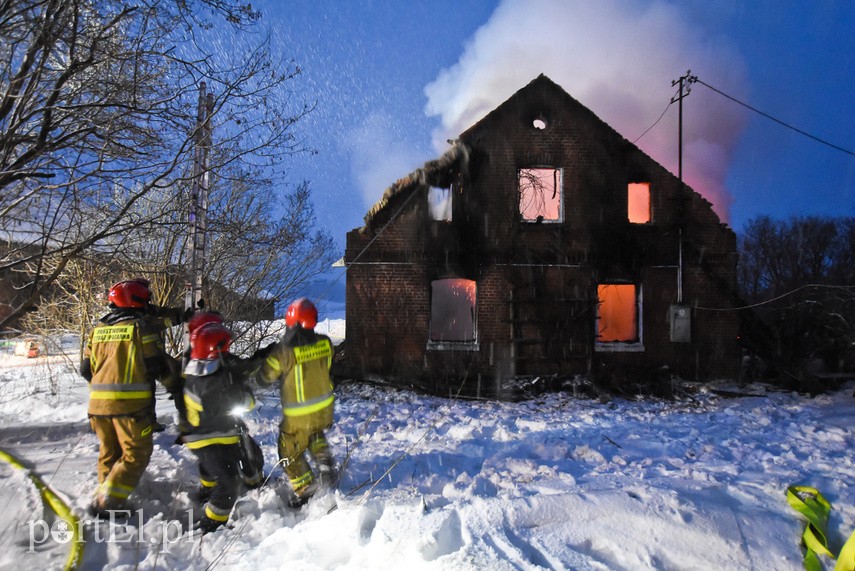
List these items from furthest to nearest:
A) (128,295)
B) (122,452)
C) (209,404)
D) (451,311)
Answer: (451,311) → (128,295) → (122,452) → (209,404)

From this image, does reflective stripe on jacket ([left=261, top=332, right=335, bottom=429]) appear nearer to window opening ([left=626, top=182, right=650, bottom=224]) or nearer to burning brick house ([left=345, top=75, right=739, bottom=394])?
burning brick house ([left=345, top=75, right=739, bottom=394])

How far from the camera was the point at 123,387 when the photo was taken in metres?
3.94

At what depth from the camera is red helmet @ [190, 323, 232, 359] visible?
3711 mm

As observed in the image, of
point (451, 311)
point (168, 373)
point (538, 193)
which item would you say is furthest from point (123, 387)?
point (451, 311)

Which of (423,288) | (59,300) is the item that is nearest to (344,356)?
(423,288)

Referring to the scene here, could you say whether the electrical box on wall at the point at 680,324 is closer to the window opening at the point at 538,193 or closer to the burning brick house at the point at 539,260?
the burning brick house at the point at 539,260

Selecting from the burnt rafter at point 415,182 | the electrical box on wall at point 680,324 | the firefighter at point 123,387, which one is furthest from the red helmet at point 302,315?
the electrical box on wall at point 680,324

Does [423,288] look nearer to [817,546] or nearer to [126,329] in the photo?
[126,329]

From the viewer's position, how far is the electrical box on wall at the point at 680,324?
11.7 metres

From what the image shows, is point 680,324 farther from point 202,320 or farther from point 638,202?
point 202,320

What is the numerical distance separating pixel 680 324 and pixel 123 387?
1182 centimetres

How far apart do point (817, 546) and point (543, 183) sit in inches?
406

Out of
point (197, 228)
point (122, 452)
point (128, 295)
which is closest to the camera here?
point (122, 452)

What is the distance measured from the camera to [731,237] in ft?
39.9
